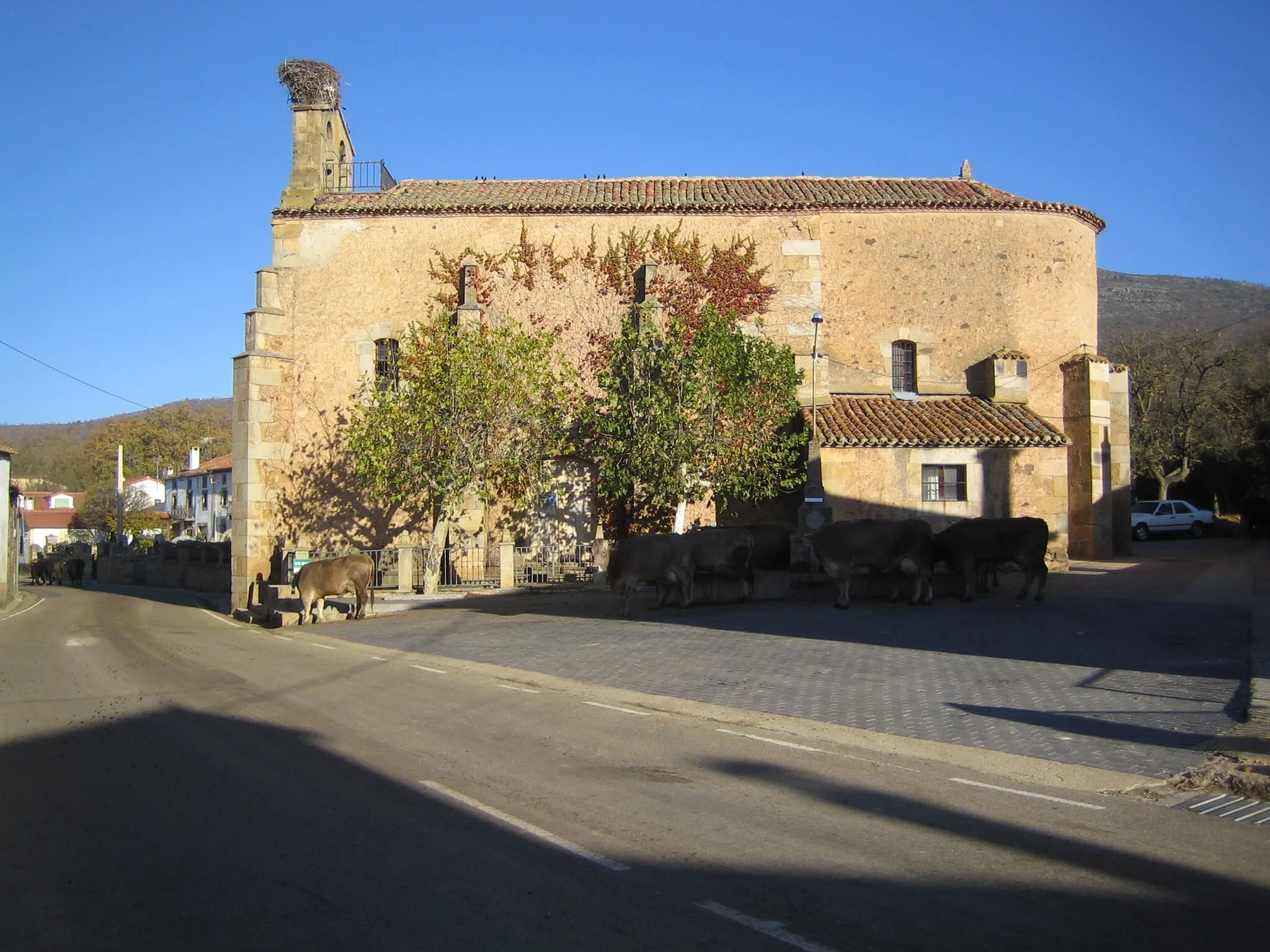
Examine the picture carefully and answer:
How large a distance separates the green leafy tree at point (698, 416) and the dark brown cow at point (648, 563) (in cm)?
381

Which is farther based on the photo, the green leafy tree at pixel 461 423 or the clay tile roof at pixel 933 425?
the clay tile roof at pixel 933 425

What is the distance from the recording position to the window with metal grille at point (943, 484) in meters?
24.6

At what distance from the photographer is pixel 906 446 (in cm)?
2442

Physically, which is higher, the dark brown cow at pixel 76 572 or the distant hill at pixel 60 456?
the distant hill at pixel 60 456

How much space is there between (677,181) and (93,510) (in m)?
62.1

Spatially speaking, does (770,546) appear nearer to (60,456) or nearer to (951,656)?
(951,656)

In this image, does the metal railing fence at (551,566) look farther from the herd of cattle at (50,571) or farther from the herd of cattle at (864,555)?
the herd of cattle at (50,571)

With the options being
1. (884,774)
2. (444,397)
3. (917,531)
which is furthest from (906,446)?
(884,774)

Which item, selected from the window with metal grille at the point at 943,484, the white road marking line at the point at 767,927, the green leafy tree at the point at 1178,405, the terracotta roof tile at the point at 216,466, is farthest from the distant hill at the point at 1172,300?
the white road marking line at the point at 767,927

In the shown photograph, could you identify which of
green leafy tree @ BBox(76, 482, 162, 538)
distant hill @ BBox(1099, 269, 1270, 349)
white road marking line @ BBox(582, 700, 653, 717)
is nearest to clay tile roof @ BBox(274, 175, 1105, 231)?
white road marking line @ BBox(582, 700, 653, 717)

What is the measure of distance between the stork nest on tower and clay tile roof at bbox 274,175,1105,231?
125 inches

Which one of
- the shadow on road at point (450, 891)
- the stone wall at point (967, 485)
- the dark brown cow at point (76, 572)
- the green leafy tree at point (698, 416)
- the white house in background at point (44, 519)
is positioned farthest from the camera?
the white house in background at point (44, 519)

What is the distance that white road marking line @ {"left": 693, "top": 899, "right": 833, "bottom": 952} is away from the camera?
4637 millimetres

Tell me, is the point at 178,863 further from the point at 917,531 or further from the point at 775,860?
the point at 917,531
